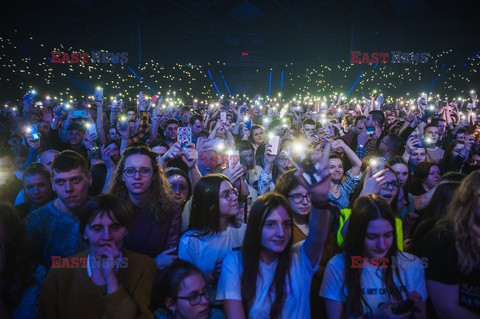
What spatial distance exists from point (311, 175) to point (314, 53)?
2098 cm

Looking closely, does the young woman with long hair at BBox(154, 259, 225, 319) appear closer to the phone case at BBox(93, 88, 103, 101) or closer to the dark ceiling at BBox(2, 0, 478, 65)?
the phone case at BBox(93, 88, 103, 101)

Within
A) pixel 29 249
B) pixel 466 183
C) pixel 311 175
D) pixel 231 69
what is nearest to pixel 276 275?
pixel 311 175

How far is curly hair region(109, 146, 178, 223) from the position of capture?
2750 millimetres

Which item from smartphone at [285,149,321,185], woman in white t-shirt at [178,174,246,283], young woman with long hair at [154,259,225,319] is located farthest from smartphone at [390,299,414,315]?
woman in white t-shirt at [178,174,246,283]

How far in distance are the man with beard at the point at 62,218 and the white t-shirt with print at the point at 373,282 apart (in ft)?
5.63

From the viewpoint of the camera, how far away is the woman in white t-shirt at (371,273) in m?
1.95

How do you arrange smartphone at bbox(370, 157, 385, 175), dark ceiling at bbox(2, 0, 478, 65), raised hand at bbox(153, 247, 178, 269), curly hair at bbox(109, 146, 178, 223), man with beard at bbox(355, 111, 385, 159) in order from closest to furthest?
raised hand at bbox(153, 247, 178, 269) < curly hair at bbox(109, 146, 178, 223) < smartphone at bbox(370, 157, 385, 175) < man with beard at bbox(355, 111, 385, 159) < dark ceiling at bbox(2, 0, 478, 65)

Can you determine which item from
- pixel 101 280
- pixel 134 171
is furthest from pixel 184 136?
pixel 101 280

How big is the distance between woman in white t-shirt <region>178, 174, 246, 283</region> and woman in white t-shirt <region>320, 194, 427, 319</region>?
78 cm

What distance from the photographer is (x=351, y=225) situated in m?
2.19

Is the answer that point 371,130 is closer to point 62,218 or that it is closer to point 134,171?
point 134,171

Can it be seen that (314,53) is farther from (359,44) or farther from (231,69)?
(231,69)

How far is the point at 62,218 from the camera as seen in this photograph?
2.54 metres

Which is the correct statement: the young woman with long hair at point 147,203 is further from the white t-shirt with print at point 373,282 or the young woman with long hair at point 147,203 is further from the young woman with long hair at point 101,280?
the white t-shirt with print at point 373,282
